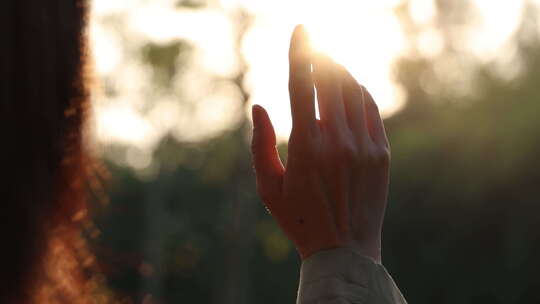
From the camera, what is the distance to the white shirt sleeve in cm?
150

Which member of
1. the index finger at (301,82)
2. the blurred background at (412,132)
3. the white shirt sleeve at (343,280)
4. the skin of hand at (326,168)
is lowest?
the blurred background at (412,132)

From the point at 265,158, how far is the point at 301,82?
147 mm

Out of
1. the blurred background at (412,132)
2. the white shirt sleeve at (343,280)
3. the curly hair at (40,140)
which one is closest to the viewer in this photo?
A: the curly hair at (40,140)

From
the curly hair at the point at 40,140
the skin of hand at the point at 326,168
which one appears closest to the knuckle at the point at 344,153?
the skin of hand at the point at 326,168

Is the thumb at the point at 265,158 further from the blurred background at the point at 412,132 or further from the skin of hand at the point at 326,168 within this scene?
the blurred background at the point at 412,132

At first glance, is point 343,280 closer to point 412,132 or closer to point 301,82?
point 301,82

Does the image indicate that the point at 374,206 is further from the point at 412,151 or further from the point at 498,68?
the point at 498,68

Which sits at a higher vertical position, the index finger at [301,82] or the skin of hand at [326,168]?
the index finger at [301,82]

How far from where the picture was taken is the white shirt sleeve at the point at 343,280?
1.50 meters

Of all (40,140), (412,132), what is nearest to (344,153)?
(40,140)

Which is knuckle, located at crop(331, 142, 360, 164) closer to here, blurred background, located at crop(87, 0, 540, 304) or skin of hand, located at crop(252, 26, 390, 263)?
skin of hand, located at crop(252, 26, 390, 263)

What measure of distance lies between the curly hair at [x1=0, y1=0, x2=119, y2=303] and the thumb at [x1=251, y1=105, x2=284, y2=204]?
518 millimetres

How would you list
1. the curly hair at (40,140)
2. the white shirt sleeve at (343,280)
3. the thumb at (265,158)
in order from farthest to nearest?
the thumb at (265,158) < the white shirt sleeve at (343,280) < the curly hair at (40,140)

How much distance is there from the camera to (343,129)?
5.17 feet
